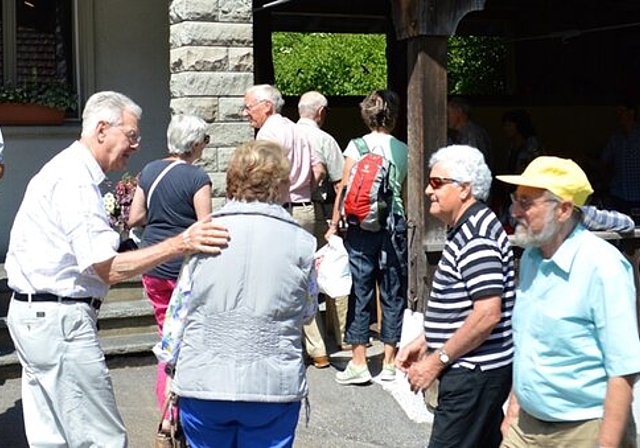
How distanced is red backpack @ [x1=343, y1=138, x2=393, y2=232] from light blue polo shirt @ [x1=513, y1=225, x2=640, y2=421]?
3002 mm

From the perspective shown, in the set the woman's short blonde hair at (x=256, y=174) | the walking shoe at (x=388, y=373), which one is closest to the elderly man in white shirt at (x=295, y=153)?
the walking shoe at (x=388, y=373)

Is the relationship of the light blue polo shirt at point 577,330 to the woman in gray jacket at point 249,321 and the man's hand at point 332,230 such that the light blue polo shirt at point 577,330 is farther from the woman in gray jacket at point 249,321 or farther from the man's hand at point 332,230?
the man's hand at point 332,230

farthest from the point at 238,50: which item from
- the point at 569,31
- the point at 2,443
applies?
the point at 569,31

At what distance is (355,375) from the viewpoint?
267 inches

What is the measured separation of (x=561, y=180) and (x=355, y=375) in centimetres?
351

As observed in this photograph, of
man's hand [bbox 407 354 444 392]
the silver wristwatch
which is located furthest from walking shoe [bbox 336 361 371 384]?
the silver wristwatch

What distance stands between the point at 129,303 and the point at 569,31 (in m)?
7.15

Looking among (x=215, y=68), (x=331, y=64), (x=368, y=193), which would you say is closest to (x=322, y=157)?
(x=368, y=193)

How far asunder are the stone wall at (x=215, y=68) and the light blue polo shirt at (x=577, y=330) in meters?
3.96

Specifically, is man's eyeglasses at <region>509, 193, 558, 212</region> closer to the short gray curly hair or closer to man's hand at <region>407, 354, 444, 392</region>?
the short gray curly hair

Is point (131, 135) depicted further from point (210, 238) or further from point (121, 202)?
point (121, 202)

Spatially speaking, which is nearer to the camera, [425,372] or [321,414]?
[425,372]

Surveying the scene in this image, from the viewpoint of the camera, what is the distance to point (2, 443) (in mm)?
5711

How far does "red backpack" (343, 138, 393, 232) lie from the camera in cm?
658
